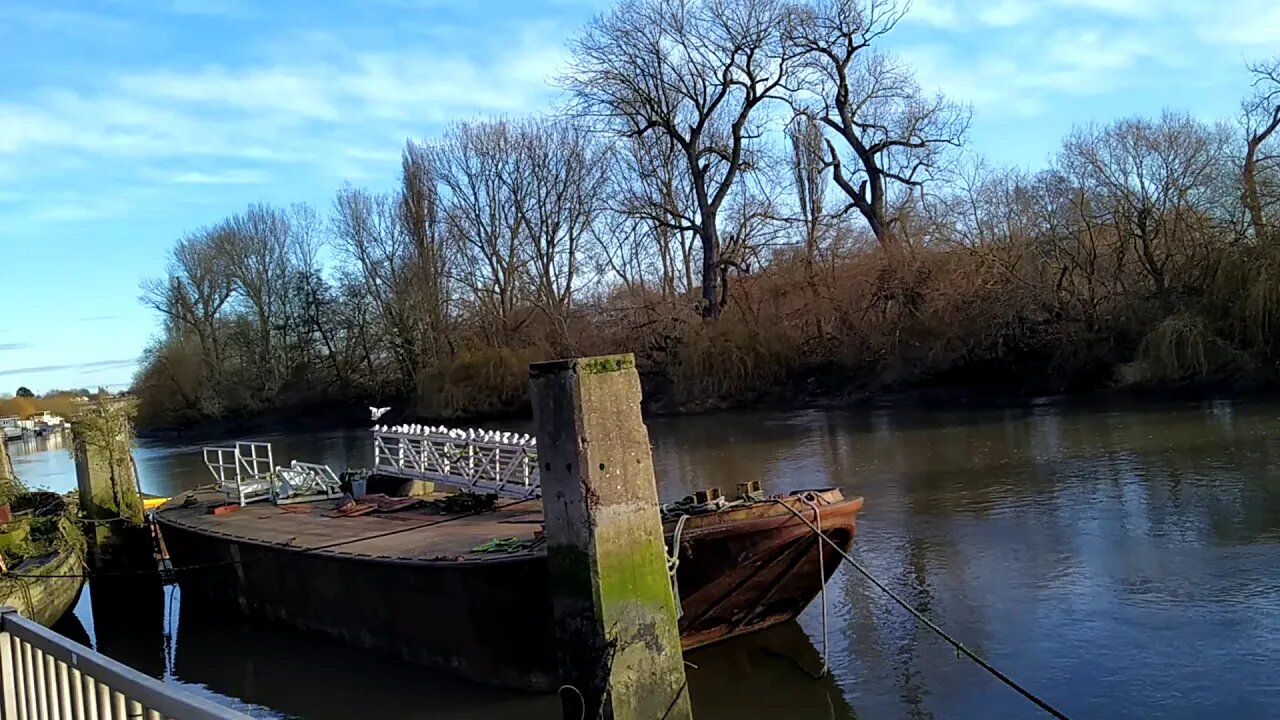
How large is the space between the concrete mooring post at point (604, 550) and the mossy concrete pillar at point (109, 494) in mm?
11985

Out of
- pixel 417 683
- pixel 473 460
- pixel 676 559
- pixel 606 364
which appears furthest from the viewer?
pixel 473 460

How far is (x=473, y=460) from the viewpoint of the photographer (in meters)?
14.3

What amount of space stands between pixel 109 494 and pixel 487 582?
35.5ft

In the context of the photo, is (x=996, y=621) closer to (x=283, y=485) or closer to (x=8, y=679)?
(x=8, y=679)

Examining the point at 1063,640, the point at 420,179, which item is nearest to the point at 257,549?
the point at 1063,640

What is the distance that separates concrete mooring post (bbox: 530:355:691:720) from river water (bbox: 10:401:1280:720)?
1.46m

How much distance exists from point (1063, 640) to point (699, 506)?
3936 mm

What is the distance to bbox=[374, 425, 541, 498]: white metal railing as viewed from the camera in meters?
13.3

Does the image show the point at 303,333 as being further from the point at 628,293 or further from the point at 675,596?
the point at 675,596

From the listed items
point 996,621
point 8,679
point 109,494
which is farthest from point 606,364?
point 109,494

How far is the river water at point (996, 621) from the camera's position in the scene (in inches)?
363

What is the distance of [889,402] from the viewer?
39.4 meters

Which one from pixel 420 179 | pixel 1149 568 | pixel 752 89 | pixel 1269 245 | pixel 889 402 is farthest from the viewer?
pixel 420 179

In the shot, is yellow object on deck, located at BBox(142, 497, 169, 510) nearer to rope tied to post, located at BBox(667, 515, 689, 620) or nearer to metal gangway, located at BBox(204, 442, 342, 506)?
metal gangway, located at BBox(204, 442, 342, 506)
